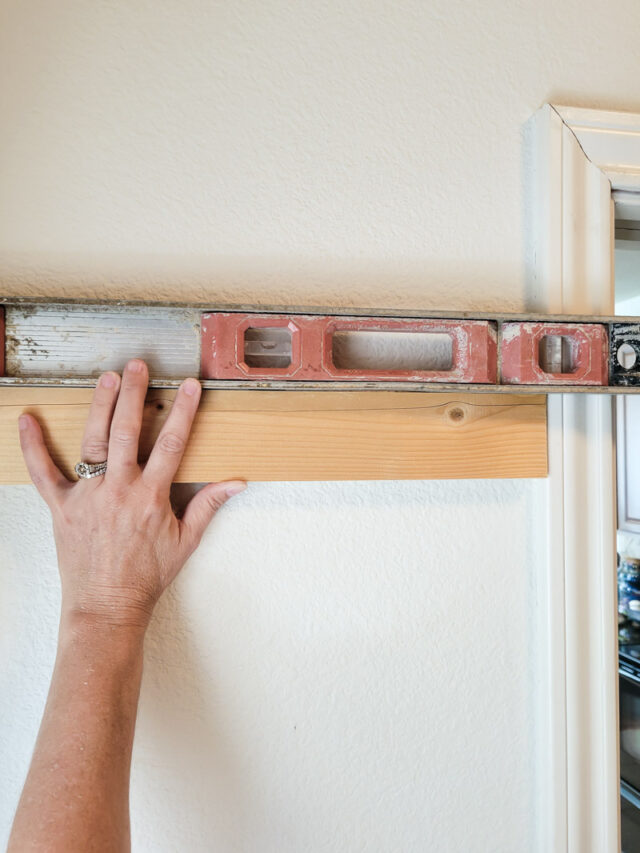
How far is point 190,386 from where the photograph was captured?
0.67 meters

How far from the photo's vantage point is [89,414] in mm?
670

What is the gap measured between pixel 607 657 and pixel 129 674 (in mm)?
655

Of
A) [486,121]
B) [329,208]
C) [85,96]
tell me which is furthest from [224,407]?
[486,121]

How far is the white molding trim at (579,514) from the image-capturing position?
765mm

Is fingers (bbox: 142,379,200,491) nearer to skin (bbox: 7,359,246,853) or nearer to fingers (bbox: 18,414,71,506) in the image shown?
skin (bbox: 7,359,246,853)

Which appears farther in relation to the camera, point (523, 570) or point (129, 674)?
point (523, 570)

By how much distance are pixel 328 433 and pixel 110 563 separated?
12.5 inches

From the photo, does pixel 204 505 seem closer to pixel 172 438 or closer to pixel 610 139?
pixel 172 438

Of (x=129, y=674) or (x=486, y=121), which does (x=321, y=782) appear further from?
(x=486, y=121)

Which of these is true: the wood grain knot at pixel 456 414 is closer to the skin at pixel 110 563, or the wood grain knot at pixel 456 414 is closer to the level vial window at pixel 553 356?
the level vial window at pixel 553 356

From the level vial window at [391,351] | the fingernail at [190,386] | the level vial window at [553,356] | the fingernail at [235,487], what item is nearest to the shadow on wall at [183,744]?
the fingernail at [235,487]

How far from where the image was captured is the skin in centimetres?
59


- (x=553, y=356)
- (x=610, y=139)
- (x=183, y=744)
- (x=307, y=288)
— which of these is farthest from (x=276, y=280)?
(x=183, y=744)

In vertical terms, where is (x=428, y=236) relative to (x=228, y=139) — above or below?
below
